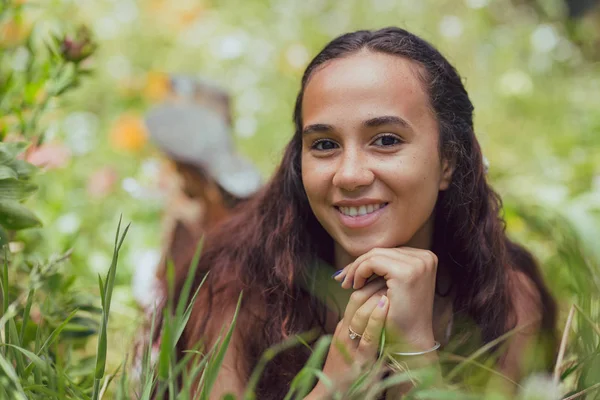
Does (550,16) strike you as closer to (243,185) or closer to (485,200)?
(243,185)

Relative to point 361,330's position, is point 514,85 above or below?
above

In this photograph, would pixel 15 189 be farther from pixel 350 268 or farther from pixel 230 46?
pixel 230 46

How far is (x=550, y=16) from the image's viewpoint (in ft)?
16.2

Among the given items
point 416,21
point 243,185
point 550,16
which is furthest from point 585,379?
point 550,16

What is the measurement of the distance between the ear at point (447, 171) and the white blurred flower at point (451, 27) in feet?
9.61

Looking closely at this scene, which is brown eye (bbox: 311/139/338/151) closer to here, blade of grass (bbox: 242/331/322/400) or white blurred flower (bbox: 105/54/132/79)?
blade of grass (bbox: 242/331/322/400)

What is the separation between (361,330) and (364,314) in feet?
0.12

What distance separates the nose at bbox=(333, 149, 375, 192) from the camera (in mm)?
1407

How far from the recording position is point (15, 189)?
1.43 m

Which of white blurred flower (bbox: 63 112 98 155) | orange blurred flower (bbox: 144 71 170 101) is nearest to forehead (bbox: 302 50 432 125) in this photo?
white blurred flower (bbox: 63 112 98 155)

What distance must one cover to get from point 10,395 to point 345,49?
3.08 ft

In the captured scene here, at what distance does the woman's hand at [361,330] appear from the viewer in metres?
1.35

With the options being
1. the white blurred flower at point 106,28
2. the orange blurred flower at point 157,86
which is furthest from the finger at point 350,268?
the white blurred flower at point 106,28

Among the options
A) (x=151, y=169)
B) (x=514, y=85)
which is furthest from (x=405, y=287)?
(x=514, y=85)
